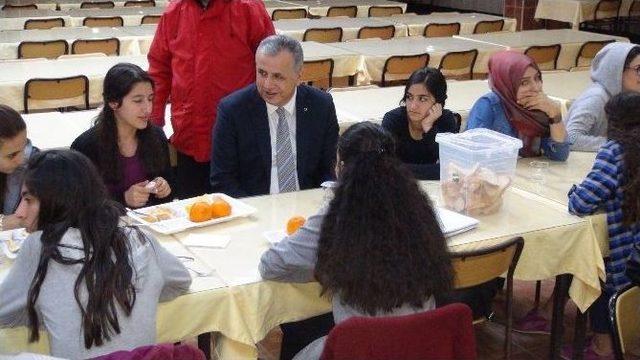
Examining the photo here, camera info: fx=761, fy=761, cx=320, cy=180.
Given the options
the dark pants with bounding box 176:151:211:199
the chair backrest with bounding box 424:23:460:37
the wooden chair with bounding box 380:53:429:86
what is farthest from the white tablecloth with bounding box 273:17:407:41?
the dark pants with bounding box 176:151:211:199

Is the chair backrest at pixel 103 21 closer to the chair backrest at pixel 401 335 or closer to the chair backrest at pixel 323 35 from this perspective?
the chair backrest at pixel 323 35

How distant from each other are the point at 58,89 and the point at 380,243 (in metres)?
3.89

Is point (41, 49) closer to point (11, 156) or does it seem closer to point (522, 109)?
point (11, 156)

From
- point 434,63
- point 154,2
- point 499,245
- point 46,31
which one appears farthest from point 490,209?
point 154,2

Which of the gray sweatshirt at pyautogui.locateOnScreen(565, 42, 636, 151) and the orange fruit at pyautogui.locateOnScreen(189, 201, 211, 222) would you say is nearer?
the orange fruit at pyautogui.locateOnScreen(189, 201, 211, 222)

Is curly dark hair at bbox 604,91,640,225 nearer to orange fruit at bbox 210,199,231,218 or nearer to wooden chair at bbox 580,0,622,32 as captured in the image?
orange fruit at bbox 210,199,231,218

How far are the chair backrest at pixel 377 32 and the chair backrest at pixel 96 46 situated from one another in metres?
2.63

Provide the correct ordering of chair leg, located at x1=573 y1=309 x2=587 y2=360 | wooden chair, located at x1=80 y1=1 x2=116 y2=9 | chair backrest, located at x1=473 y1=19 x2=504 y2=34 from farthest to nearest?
1. wooden chair, located at x1=80 y1=1 x2=116 y2=9
2. chair backrest, located at x1=473 y1=19 x2=504 y2=34
3. chair leg, located at x1=573 y1=309 x2=587 y2=360

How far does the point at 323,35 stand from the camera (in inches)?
313

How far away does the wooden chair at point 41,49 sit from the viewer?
22.0 feet

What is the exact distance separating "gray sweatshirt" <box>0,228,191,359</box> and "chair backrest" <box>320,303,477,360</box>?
50cm

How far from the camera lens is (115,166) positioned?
3221 millimetres

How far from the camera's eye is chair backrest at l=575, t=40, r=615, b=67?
7.30m

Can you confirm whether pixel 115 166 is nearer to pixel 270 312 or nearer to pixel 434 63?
pixel 270 312
